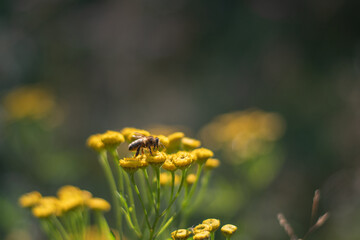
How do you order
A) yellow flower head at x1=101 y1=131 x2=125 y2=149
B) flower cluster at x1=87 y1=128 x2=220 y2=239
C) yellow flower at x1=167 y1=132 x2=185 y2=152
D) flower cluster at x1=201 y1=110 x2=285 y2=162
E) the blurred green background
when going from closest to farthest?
flower cluster at x1=87 y1=128 x2=220 y2=239
yellow flower head at x1=101 y1=131 x2=125 y2=149
yellow flower at x1=167 y1=132 x2=185 y2=152
flower cluster at x1=201 y1=110 x2=285 y2=162
the blurred green background

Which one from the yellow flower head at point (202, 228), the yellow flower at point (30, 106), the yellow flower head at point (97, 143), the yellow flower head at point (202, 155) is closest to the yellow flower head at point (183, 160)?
the yellow flower head at point (202, 155)

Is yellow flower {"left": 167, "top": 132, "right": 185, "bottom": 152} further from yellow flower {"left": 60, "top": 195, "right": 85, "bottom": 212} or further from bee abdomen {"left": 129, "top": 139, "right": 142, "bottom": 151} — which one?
yellow flower {"left": 60, "top": 195, "right": 85, "bottom": 212}

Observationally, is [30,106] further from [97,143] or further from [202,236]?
[202,236]

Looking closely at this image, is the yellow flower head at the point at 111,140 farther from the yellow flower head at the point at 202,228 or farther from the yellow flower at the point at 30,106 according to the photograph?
the yellow flower at the point at 30,106

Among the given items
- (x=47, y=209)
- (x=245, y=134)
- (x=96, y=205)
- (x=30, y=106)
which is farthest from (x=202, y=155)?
(x=30, y=106)

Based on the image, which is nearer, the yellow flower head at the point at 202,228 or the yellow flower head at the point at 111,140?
the yellow flower head at the point at 202,228

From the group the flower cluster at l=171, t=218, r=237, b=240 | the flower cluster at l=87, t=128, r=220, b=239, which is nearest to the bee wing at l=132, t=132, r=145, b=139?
the flower cluster at l=87, t=128, r=220, b=239

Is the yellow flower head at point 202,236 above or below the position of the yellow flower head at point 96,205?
below

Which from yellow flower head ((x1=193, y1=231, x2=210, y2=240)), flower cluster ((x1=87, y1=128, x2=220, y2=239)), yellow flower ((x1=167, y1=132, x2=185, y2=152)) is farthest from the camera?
yellow flower ((x1=167, y1=132, x2=185, y2=152))

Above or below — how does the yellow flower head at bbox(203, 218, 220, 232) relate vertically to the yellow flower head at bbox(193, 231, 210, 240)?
above

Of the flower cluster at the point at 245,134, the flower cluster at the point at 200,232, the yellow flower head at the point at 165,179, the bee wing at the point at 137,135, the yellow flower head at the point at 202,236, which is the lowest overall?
the yellow flower head at the point at 202,236
